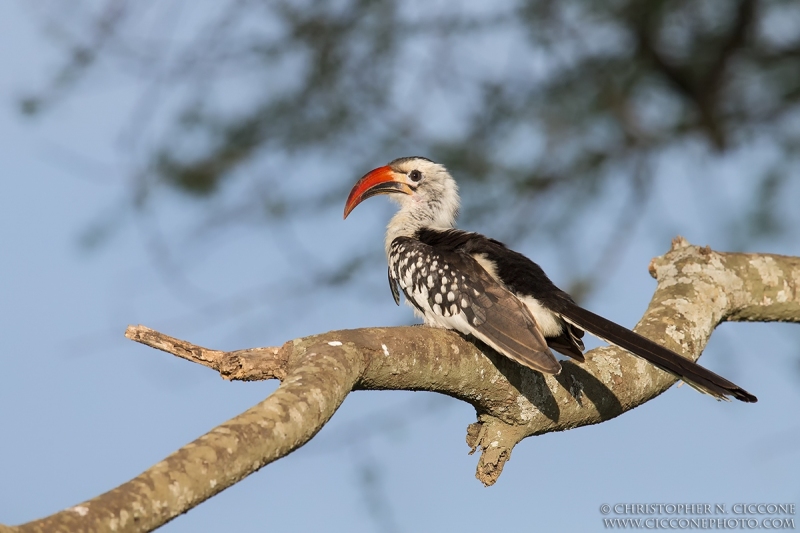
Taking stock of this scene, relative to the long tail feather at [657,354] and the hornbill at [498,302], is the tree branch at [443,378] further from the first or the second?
the long tail feather at [657,354]

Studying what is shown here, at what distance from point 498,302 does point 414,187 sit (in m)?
1.57

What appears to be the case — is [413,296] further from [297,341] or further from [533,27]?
[533,27]

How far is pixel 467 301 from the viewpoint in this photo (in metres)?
3.63

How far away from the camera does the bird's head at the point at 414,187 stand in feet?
16.4

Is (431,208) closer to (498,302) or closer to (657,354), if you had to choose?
(498,302)

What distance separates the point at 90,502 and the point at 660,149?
4.91 m

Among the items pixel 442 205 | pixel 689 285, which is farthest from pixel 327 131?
pixel 689 285

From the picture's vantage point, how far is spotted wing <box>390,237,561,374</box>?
10.7 ft


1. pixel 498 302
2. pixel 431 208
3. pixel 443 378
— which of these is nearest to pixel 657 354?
pixel 498 302

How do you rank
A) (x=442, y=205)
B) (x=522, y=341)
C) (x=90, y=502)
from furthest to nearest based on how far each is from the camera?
(x=442, y=205) → (x=522, y=341) → (x=90, y=502)

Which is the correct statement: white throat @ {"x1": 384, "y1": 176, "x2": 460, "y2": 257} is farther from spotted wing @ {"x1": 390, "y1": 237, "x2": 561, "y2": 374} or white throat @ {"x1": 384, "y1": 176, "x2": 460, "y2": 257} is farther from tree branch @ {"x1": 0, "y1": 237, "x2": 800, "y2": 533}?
tree branch @ {"x1": 0, "y1": 237, "x2": 800, "y2": 533}

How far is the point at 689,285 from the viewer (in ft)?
14.0

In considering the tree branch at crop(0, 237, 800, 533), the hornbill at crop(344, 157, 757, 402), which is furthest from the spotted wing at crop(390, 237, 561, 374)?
the tree branch at crop(0, 237, 800, 533)

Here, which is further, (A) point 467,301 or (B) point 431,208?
(B) point 431,208
